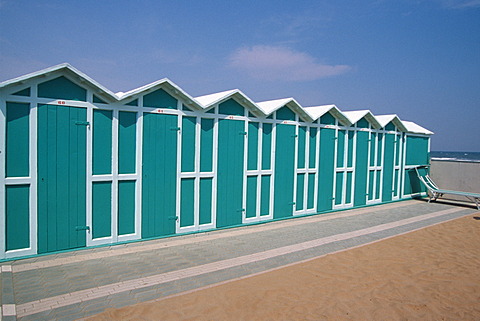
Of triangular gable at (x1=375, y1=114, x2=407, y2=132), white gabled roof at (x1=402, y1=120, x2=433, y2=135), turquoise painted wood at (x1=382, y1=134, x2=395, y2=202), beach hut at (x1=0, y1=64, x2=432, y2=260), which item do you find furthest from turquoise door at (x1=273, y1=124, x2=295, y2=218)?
white gabled roof at (x1=402, y1=120, x2=433, y2=135)

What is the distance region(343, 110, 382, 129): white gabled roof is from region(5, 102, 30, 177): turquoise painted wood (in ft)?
28.6

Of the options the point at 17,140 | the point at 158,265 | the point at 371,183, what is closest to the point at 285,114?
the point at 371,183

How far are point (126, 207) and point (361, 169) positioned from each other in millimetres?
8010

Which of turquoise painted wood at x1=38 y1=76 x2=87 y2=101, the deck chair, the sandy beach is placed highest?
turquoise painted wood at x1=38 y1=76 x2=87 y2=101

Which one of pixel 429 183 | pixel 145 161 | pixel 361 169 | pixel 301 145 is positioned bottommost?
pixel 429 183

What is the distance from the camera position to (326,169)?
10930 mm

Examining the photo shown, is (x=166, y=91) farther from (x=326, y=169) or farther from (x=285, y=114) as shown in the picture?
(x=326, y=169)

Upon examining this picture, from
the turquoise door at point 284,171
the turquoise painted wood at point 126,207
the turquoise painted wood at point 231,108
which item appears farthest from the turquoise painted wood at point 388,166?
the turquoise painted wood at point 126,207

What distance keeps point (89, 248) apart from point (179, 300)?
2.98 m

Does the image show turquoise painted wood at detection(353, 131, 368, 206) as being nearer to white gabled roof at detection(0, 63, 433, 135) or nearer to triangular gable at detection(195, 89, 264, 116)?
white gabled roof at detection(0, 63, 433, 135)

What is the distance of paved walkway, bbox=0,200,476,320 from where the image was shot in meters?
4.68

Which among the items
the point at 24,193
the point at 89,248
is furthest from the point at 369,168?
the point at 24,193

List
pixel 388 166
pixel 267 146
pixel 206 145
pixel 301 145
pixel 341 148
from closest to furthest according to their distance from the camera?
pixel 206 145
pixel 267 146
pixel 301 145
pixel 341 148
pixel 388 166

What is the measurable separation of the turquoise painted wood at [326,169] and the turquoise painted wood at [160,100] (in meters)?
4.90
